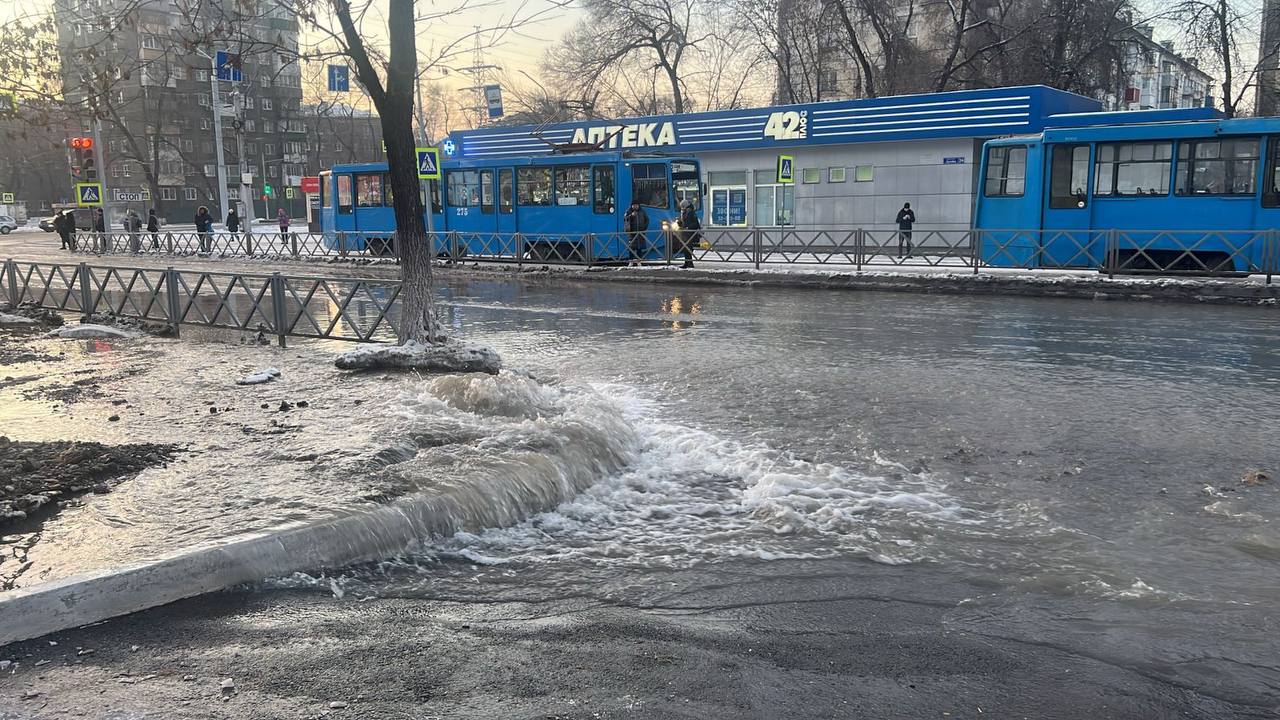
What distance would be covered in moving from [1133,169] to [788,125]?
520 inches

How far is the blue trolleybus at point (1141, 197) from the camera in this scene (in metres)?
18.7

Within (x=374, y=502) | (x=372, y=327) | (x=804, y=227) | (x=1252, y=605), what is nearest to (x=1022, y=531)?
(x=1252, y=605)

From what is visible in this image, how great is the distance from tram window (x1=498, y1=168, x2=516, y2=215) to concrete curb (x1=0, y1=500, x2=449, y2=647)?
2206 cm

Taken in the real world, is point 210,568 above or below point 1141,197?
below

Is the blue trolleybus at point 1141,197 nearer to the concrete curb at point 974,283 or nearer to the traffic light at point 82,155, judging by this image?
the concrete curb at point 974,283

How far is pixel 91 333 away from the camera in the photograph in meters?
13.9

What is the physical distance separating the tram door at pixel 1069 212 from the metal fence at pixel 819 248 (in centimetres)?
3

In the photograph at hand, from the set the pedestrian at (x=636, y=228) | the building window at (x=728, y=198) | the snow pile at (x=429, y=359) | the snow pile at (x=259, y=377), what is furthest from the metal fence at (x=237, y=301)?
the building window at (x=728, y=198)

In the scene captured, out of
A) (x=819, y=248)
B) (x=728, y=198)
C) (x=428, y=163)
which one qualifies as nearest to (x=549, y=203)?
(x=428, y=163)

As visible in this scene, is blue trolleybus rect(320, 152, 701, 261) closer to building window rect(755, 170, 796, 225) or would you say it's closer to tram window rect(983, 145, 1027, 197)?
building window rect(755, 170, 796, 225)

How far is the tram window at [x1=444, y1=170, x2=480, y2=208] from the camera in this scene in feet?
92.5

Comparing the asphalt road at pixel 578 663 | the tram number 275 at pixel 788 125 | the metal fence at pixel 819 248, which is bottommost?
the asphalt road at pixel 578 663

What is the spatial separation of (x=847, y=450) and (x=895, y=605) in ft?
9.42

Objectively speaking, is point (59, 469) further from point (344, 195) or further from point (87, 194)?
point (87, 194)
